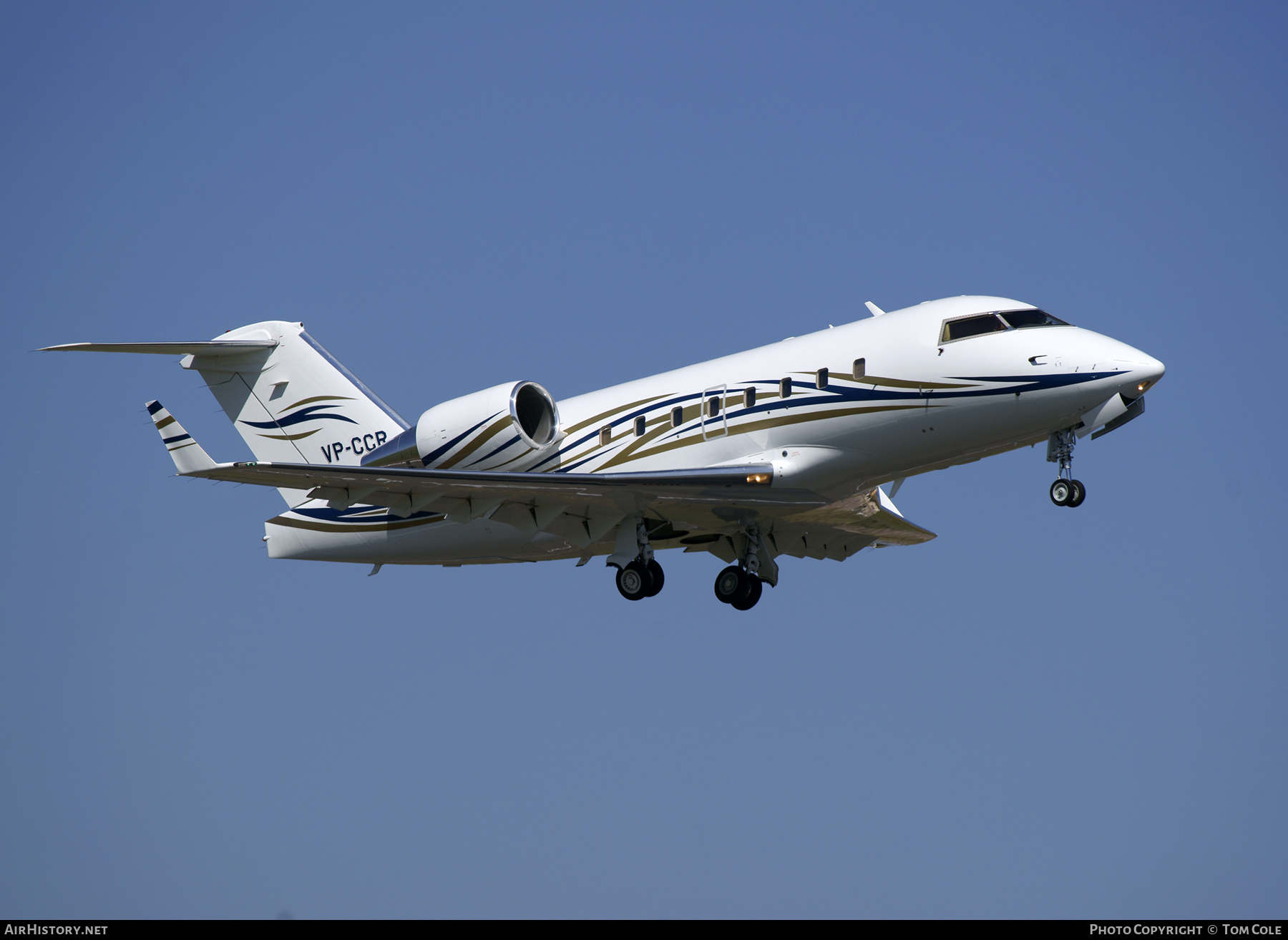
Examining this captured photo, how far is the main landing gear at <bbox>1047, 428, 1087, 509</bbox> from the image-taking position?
17.1 m

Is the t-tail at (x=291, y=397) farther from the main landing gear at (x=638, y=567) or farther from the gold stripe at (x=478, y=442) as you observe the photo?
the main landing gear at (x=638, y=567)

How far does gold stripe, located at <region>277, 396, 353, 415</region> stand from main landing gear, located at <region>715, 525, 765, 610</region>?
23.7 feet

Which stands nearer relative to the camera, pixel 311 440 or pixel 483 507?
pixel 483 507

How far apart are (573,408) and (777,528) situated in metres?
4.04

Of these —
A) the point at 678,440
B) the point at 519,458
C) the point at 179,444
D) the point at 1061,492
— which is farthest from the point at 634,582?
the point at 179,444

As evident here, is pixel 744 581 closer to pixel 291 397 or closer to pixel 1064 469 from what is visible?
pixel 1064 469

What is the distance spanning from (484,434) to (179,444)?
14.4 feet

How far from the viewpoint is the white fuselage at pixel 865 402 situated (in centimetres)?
1698

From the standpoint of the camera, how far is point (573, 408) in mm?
20875

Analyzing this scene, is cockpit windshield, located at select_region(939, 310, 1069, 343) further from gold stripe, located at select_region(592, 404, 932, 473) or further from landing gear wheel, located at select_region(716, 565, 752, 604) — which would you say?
landing gear wheel, located at select_region(716, 565, 752, 604)

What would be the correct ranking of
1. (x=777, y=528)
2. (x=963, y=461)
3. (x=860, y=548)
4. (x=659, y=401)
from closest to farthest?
1. (x=963, y=461)
2. (x=659, y=401)
3. (x=777, y=528)
4. (x=860, y=548)

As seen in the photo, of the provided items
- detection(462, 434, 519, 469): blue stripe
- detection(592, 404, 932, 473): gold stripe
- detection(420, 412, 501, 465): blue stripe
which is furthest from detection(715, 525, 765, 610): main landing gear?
detection(420, 412, 501, 465): blue stripe
